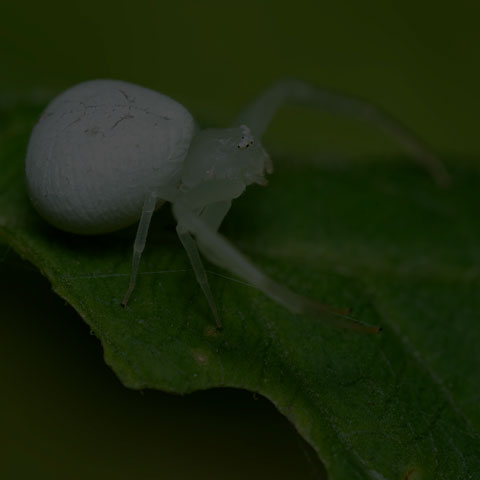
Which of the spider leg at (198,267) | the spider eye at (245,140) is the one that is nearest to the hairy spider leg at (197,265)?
the spider leg at (198,267)

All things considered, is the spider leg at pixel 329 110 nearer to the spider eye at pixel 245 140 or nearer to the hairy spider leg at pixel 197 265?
the spider eye at pixel 245 140

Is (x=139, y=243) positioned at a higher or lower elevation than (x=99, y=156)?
lower

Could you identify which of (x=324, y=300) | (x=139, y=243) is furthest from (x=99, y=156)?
(x=324, y=300)

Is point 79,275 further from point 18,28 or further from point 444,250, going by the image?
point 18,28

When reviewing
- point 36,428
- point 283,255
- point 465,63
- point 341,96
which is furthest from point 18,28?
point 465,63

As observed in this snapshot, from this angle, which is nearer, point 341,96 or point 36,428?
point 36,428

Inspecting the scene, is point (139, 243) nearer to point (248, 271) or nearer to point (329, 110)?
point (248, 271)
